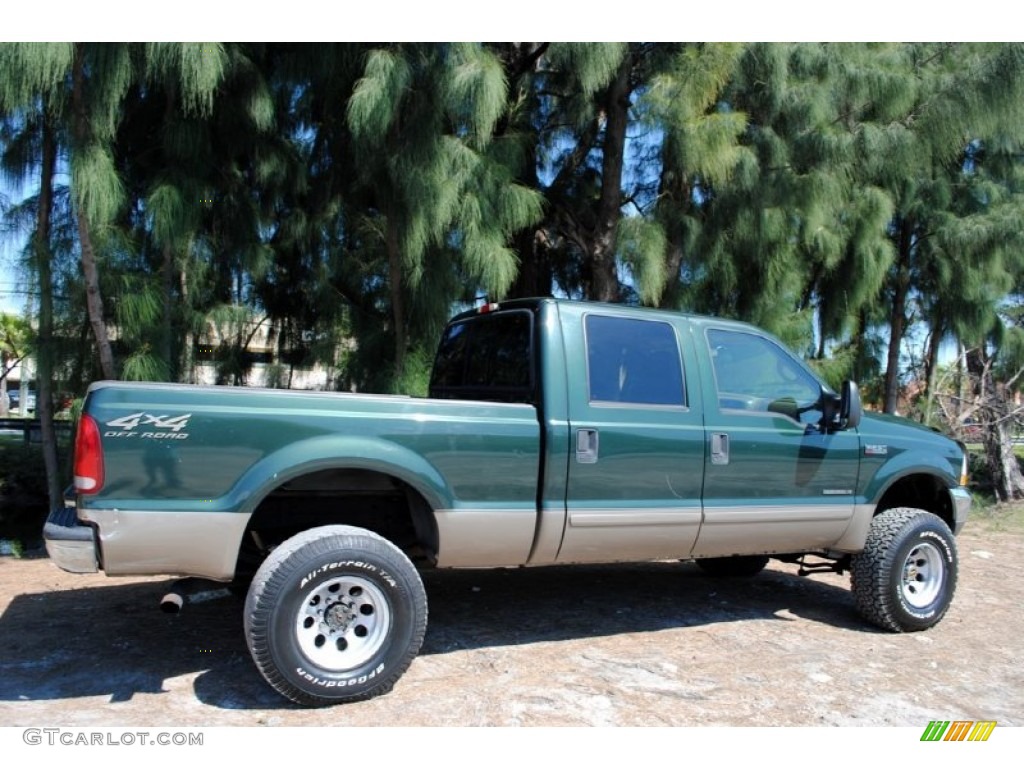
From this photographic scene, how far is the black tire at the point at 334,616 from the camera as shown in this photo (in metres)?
3.66

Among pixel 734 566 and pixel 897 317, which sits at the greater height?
pixel 897 317

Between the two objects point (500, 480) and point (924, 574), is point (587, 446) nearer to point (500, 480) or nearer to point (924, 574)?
point (500, 480)

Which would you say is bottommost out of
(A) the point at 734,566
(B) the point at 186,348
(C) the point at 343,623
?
(A) the point at 734,566

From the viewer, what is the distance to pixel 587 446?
439 cm

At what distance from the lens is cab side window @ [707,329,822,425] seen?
504 centimetres

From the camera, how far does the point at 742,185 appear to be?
7.94 meters

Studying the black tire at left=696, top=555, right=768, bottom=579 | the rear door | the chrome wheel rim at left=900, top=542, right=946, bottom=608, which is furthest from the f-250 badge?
the chrome wheel rim at left=900, top=542, right=946, bottom=608

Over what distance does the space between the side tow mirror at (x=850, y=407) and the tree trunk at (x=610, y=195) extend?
11.3 feet

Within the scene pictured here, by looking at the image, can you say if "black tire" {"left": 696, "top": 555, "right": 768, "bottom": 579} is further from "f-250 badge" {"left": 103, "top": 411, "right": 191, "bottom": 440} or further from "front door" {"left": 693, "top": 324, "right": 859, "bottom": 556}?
"f-250 badge" {"left": 103, "top": 411, "right": 191, "bottom": 440}

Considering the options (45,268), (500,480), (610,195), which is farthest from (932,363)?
(45,268)

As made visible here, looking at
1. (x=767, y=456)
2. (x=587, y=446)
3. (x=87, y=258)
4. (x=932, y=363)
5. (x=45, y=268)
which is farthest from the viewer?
(x=932, y=363)

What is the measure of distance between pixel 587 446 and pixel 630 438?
28 cm

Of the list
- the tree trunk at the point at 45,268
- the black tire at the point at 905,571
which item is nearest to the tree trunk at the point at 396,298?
the tree trunk at the point at 45,268

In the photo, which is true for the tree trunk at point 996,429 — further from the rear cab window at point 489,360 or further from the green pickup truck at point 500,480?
the rear cab window at point 489,360
